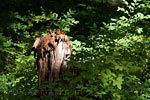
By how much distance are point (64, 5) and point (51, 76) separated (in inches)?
234

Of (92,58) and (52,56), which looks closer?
(52,56)

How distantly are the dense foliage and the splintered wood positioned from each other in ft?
0.52

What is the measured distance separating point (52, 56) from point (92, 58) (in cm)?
58

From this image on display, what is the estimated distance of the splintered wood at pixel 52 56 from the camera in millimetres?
Answer: 3379

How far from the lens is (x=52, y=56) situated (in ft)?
11.2

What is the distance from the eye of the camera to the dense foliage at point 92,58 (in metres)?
2.74

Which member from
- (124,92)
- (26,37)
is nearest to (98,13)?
(26,37)

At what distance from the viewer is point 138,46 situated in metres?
4.63

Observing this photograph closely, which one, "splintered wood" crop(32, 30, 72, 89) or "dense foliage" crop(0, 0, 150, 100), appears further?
"splintered wood" crop(32, 30, 72, 89)

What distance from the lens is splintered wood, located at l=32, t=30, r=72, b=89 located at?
338 cm

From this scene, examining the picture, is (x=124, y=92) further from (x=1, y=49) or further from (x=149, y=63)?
(x=1, y=49)

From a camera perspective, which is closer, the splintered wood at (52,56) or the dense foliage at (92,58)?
→ the dense foliage at (92,58)

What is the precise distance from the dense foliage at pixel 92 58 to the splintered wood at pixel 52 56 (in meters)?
0.16

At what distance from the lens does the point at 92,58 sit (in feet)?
11.6
